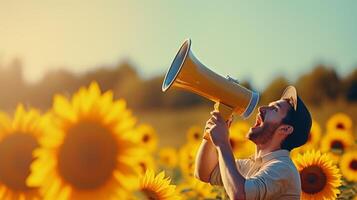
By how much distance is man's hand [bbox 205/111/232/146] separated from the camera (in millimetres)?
4094

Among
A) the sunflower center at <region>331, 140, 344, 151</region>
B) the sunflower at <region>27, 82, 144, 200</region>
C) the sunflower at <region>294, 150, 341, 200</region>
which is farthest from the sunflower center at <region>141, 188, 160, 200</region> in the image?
the sunflower center at <region>331, 140, 344, 151</region>

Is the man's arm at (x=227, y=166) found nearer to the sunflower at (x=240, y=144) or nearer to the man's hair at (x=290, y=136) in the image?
the man's hair at (x=290, y=136)

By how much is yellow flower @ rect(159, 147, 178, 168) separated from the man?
5.33m

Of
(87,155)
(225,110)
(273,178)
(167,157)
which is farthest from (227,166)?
(167,157)

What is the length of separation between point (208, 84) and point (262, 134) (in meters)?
0.43

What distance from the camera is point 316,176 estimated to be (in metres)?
5.84

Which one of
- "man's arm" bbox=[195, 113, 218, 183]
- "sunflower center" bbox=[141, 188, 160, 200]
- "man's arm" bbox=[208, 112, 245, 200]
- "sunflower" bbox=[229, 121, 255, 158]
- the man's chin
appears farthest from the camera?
"sunflower" bbox=[229, 121, 255, 158]

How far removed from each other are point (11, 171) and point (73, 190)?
0.45 m

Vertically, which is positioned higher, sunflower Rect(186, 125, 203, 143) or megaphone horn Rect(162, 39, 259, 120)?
megaphone horn Rect(162, 39, 259, 120)

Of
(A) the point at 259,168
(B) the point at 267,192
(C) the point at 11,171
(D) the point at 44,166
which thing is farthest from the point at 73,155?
(A) the point at 259,168

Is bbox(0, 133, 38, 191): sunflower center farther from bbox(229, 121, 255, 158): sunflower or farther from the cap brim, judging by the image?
bbox(229, 121, 255, 158): sunflower

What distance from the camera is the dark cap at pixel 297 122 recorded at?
184 inches

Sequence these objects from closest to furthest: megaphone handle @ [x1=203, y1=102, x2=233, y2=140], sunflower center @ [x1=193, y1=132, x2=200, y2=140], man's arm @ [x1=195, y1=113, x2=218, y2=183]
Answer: megaphone handle @ [x1=203, y1=102, x2=233, y2=140] → man's arm @ [x1=195, y1=113, x2=218, y2=183] → sunflower center @ [x1=193, y1=132, x2=200, y2=140]

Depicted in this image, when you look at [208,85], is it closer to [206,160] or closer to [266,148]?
[266,148]
